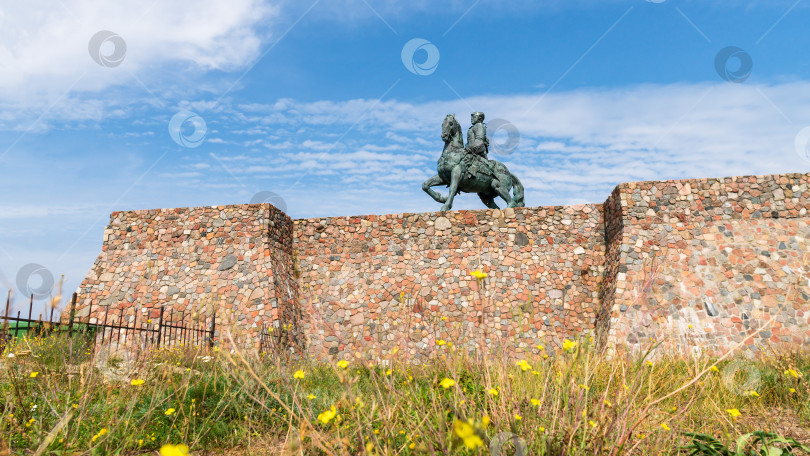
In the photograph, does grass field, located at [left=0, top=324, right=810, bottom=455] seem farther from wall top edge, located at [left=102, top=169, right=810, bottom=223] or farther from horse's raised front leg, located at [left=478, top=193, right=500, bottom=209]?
horse's raised front leg, located at [left=478, top=193, right=500, bottom=209]

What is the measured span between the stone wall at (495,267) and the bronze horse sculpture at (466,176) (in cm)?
106

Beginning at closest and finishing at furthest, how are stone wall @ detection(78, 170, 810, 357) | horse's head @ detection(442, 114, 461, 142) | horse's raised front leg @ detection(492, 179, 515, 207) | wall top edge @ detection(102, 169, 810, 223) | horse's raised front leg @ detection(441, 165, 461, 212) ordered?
stone wall @ detection(78, 170, 810, 357) < wall top edge @ detection(102, 169, 810, 223) < horse's raised front leg @ detection(441, 165, 461, 212) < horse's raised front leg @ detection(492, 179, 515, 207) < horse's head @ detection(442, 114, 461, 142)

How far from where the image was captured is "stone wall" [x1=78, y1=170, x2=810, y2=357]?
10.3 metres

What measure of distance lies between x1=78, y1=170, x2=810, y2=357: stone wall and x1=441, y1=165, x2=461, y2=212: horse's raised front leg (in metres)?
0.47

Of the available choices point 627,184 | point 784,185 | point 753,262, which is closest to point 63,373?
point 627,184

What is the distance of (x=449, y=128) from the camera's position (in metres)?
13.8

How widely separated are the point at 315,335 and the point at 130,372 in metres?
7.27

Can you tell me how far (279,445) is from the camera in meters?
3.98

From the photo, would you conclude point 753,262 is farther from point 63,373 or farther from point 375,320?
point 63,373

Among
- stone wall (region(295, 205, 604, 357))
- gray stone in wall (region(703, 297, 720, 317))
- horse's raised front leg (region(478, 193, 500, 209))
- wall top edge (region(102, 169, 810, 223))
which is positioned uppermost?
horse's raised front leg (region(478, 193, 500, 209))

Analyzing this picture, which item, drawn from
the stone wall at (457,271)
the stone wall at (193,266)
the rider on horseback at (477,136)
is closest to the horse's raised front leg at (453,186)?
the stone wall at (457,271)

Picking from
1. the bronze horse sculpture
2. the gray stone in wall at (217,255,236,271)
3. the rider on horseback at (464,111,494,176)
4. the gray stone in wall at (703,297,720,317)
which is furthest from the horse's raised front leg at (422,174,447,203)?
the gray stone in wall at (703,297,720,317)

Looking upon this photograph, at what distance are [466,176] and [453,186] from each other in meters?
0.49

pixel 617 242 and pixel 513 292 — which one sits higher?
pixel 617 242
